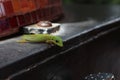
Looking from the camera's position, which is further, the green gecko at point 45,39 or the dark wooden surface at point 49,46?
the green gecko at point 45,39

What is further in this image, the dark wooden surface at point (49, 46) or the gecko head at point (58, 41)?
the gecko head at point (58, 41)

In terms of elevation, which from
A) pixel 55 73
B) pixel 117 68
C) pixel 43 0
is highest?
pixel 43 0

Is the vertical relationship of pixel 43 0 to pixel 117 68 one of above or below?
above

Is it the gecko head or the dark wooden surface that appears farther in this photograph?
the gecko head

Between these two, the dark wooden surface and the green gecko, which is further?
the green gecko

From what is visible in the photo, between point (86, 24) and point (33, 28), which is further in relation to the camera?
point (86, 24)

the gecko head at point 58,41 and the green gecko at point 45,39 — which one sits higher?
the green gecko at point 45,39

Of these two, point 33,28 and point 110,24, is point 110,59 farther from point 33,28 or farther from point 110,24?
point 33,28

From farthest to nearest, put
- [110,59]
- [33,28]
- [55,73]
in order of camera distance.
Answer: [110,59] → [33,28] → [55,73]

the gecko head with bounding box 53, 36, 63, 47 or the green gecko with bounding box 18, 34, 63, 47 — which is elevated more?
the green gecko with bounding box 18, 34, 63, 47

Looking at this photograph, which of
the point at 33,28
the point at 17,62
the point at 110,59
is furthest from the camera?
the point at 110,59

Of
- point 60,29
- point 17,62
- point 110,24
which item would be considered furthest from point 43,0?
point 17,62
